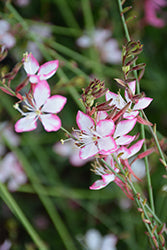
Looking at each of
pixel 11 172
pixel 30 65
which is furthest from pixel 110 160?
pixel 11 172

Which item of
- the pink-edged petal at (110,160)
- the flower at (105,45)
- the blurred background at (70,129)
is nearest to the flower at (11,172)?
the blurred background at (70,129)

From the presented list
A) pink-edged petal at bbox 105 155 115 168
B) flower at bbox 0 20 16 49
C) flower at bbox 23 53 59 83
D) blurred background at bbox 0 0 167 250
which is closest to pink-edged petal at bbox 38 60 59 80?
flower at bbox 23 53 59 83

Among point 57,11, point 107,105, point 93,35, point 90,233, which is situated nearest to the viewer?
point 107,105

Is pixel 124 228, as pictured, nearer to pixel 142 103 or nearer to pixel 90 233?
pixel 90 233

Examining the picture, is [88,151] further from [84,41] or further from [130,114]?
[84,41]

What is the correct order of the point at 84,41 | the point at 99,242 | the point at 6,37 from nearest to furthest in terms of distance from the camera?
the point at 6,37 < the point at 99,242 < the point at 84,41

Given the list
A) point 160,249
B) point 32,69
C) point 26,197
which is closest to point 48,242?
point 26,197

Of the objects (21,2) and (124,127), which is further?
(21,2)
